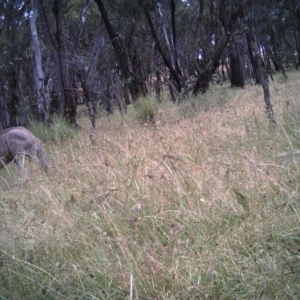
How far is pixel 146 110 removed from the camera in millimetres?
9719

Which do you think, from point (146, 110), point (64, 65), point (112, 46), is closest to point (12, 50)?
point (112, 46)

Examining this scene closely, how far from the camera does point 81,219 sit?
336cm

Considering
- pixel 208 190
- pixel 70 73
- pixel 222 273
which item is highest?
pixel 70 73

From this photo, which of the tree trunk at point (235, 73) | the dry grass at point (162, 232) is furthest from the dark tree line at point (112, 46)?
the dry grass at point (162, 232)

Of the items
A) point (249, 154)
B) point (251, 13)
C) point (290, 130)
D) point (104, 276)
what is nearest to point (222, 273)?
point (104, 276)

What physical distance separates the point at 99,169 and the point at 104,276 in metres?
2.06

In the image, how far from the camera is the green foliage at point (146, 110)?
9.66 metres

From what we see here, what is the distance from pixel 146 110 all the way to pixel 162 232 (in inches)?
269

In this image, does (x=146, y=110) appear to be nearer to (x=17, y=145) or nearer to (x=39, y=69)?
(x=17, y=145)

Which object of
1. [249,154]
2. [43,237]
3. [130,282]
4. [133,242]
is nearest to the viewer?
[130,282]

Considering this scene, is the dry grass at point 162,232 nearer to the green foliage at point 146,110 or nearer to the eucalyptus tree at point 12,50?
the green foliage at point 146,110

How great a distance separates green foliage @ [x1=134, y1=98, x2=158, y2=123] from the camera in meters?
9.66

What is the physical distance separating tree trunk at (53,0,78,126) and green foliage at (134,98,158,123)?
2.16 meters

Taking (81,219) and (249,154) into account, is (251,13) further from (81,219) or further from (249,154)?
(81,219)
